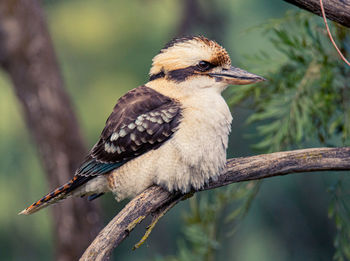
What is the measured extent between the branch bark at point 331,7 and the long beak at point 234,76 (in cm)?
28

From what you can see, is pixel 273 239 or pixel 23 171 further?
pixel 23 171

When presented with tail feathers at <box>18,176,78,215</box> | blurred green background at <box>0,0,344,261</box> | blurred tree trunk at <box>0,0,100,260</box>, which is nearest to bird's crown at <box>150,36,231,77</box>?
tail feathers at <box>18,176,78,215</box>

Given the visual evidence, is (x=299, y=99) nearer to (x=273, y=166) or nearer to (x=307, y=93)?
(x=307, y=93)

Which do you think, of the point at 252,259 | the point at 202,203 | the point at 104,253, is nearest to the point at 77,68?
the point at 252,259

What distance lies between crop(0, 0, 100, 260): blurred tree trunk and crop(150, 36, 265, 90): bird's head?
3.90 ft

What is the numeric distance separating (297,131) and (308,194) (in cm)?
206

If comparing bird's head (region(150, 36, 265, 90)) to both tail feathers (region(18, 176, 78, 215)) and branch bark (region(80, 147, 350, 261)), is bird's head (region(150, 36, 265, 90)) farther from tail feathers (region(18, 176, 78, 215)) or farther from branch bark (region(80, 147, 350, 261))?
tail feathers (region(18, 176, 78, 215))

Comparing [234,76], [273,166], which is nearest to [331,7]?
[234,76]

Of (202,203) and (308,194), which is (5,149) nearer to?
(308,194)

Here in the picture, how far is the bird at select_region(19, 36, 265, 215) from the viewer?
5.08 feet

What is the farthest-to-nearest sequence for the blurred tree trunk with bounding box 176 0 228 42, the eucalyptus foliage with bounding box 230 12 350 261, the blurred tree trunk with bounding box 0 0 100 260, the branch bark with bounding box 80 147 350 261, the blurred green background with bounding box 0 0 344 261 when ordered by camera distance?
the blurred green background with bounding box 0 0 344 261
the blurred tree trunk with bounding box 176 0 228 42
the blurred tree trunk with bounding box 0 0 100 260
the eucalyptus foliage with bounding box 230 12 350 261
the branch bark with bounding box 80 147 350 261

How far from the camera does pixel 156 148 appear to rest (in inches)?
62.1

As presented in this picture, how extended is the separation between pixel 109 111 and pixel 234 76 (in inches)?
115

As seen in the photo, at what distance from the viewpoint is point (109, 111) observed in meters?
4.44
